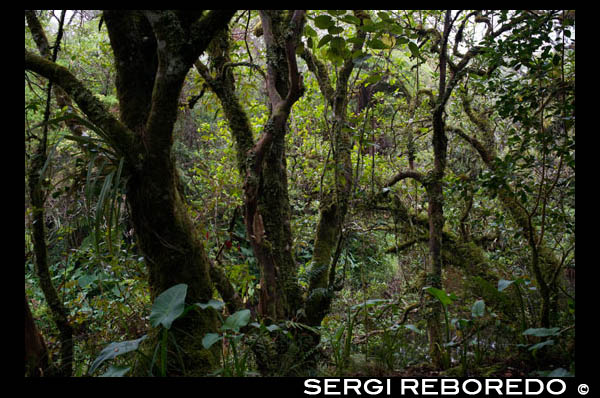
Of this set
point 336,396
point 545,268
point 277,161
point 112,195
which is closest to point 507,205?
point 545,268

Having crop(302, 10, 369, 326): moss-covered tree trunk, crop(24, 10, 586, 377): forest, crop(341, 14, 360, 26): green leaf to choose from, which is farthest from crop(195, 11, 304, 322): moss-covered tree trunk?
crop(341, 14, 360, 26): green leaf

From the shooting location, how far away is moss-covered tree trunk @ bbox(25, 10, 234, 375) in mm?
1675

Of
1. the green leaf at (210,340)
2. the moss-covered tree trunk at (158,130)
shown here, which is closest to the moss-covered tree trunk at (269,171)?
the moss-covered tree trunk at (158,130)

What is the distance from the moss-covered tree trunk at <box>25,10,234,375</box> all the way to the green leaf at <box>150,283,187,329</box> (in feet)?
0.92

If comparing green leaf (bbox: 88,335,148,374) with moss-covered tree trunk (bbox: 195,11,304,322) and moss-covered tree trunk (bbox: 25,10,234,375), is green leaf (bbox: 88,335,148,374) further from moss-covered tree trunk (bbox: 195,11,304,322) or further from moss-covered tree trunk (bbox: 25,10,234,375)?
moss-covered tree trunk (bbox: 195,11,304,322)

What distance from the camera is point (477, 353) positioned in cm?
177

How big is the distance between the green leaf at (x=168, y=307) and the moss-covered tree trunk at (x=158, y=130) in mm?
279

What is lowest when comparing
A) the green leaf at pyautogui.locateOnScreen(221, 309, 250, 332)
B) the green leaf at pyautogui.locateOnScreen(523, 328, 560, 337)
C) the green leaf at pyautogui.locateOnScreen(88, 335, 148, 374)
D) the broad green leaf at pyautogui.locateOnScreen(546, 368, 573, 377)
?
the broad green leaf at pyautogui.locateOnScreen(546, 368, 573, 377)

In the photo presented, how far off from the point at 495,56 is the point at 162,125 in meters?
1.74

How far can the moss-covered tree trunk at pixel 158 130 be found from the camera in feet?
5.49

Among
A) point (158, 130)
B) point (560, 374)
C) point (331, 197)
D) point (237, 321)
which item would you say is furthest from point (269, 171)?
point (560, 374)

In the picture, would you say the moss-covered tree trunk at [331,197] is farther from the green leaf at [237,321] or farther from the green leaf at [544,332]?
the green leaf at [544,332]

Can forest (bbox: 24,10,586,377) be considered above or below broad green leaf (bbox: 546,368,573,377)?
above
